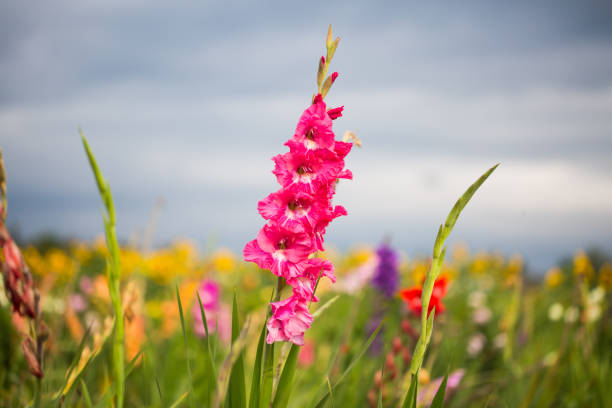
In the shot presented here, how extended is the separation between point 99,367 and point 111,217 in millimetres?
3148

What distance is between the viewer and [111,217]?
102 cm

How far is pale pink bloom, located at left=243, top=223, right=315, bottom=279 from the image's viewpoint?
134cm

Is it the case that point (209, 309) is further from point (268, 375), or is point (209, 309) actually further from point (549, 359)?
point (549, 359)

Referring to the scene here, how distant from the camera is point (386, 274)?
15.2ft

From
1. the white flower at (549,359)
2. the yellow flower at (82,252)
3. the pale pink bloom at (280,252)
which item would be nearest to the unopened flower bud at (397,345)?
the pale pink bloom at (280,252)

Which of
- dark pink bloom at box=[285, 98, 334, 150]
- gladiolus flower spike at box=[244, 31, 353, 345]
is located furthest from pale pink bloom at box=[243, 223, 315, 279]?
dark pink bloom at box=[285, 98, 334, 150]

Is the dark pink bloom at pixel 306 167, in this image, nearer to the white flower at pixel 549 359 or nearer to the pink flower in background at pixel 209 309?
the pink flower in background at pixel 209 309

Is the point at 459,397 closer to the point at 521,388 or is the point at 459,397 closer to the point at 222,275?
the point at 521,388

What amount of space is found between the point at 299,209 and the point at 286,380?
0.51m

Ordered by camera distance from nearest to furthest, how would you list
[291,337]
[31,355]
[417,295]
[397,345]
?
1. [31,355]
2. [291,337]
3. [397,345]
4. [417,295]

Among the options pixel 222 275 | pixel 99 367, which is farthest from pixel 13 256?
pixel 222 275

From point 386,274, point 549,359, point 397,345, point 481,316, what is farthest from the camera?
point 481,316

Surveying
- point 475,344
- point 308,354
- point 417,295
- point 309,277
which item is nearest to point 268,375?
point 309,277

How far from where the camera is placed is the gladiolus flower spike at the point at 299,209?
1.33 meters
